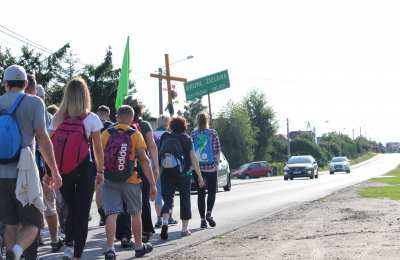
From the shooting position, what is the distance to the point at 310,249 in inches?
322

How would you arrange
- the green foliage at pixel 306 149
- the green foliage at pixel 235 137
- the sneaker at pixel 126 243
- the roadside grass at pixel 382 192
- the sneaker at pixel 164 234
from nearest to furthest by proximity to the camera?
the sneaker at pixel 126 243
the sneaker at pixel 164 234
the roadside grass at pixel 382 192
the green foliage at pixel 235 137
the green foliage at pixel 306 149

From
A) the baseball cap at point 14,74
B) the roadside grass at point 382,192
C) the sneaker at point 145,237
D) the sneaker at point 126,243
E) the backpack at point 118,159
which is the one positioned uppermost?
the baseball cap at point 14,74

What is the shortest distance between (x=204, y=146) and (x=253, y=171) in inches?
2046

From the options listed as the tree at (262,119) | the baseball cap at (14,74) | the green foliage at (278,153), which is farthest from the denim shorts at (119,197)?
the green foliage at (278,153)

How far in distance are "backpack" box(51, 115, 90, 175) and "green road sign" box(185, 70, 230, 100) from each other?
33831 mm

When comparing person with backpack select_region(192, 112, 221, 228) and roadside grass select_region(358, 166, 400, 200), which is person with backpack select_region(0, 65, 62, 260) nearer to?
person with backpack select_region(192, 112, 221, 228)

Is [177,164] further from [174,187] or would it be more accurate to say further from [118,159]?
[118,159]

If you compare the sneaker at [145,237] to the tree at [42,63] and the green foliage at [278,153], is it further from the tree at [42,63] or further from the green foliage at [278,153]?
the green foliage at [278,153]

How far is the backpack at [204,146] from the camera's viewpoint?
11414 mm

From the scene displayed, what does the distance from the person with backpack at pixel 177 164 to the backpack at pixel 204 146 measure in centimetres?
97

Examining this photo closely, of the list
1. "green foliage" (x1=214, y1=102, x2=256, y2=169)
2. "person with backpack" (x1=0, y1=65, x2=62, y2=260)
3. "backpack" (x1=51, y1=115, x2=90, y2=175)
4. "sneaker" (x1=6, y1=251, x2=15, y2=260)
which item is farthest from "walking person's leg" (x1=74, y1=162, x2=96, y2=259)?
"green foliage" (x1=214, y1=102, x2=256, y2=169)

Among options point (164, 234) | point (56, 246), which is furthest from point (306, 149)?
point (56, 246)

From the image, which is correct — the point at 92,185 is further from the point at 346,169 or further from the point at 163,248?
the point at 346,169

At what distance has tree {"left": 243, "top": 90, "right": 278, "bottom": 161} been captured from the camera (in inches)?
3786
